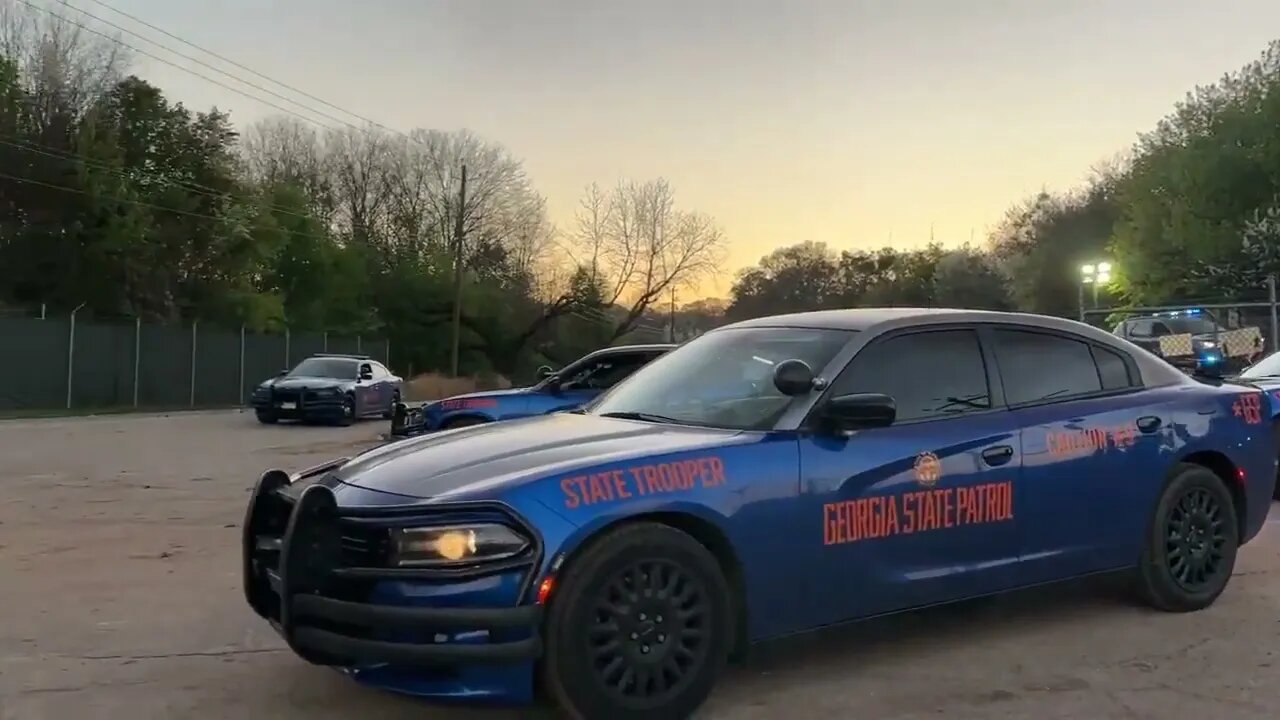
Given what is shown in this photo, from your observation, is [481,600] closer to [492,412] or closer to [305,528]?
[305,528]

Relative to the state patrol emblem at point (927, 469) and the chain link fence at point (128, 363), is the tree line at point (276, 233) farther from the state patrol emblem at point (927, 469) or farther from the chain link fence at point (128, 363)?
the state patrol emblem at point (927, 469)

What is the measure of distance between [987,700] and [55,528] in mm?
7585

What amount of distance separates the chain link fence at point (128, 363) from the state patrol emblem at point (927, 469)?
27.2m

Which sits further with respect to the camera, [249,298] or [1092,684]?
[249,298]

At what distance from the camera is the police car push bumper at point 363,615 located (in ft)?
12.7

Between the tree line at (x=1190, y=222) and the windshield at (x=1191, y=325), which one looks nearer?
the windshield at (x=1191, y=325)

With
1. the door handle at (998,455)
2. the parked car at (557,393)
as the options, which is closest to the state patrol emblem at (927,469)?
the door handle at (998,455)

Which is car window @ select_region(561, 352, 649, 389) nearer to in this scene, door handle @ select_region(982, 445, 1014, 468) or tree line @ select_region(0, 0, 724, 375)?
door handle @ select_region(982, 445, 1014, 468)

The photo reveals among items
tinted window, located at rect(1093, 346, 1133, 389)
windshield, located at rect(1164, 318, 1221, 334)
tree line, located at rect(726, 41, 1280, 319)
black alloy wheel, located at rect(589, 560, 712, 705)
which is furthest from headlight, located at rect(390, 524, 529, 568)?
tree line, located at rect(726, 41, 1280, 319)

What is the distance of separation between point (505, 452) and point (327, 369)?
20210 millimetres

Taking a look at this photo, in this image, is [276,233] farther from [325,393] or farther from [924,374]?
[924,374]

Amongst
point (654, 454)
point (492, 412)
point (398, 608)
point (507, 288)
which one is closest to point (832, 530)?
point (654, 454)

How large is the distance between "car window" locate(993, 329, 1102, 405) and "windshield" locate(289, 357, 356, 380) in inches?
758

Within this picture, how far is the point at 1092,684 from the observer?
Answer: 4.88 metres
